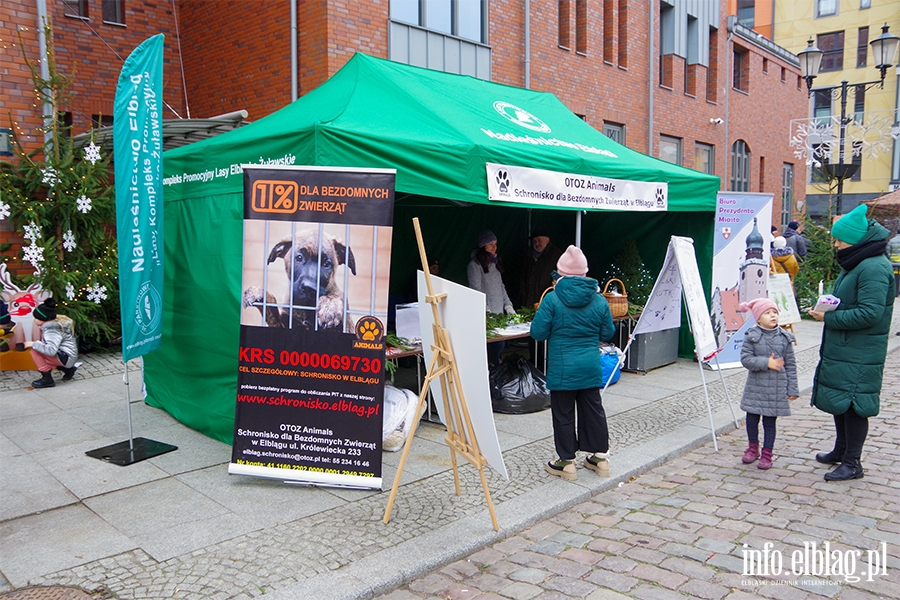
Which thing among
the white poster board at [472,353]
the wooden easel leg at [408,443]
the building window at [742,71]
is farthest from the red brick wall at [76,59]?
the building window at [742,71]

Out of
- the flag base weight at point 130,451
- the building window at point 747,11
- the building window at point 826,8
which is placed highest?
the building window at point 747,11

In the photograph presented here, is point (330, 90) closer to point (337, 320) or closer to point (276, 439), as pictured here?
point (337, 320)

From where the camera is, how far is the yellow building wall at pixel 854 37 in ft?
144

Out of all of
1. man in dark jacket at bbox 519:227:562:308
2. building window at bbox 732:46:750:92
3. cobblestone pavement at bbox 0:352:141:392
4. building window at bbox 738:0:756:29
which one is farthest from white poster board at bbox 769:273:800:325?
building window at bbox 738:0:756:29

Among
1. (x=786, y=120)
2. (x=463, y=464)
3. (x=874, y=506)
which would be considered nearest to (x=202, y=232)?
(x=463, y=464)

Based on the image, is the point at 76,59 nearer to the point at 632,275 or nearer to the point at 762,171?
the point at 632,275

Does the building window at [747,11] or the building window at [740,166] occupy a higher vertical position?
the building window at [747,11]

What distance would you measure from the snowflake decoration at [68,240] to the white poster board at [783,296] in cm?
976

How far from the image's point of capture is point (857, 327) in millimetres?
5055

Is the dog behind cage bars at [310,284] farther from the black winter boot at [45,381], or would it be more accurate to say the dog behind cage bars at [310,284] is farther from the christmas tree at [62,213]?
the christmas tree at [62,213]

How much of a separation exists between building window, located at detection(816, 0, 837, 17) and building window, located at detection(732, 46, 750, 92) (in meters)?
28.0

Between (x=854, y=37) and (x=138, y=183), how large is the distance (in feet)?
169

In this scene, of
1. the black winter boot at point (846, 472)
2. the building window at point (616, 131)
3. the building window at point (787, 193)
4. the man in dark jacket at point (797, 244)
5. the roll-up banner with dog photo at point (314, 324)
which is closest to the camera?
the roll-up banner with dog photo at point (314, 324)

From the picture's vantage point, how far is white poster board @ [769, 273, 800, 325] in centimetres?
982
